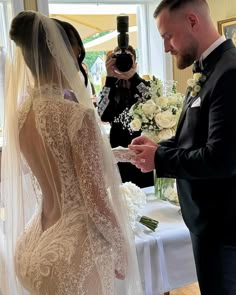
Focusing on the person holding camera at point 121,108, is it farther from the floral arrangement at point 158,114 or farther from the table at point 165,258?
the table at point 165,258

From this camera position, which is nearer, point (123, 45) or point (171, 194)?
point (171, 194)

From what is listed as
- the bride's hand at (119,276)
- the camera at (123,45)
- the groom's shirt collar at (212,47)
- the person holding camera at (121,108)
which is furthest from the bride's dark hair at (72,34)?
the person holding camera at (121,108)

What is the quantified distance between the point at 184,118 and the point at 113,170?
32cm

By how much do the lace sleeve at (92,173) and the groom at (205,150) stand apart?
0.80ft

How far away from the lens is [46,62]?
1.13 meters

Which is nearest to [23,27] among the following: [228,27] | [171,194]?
[171,194]

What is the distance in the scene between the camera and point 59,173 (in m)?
1.09

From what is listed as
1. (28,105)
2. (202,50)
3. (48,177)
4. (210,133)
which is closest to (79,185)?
(48,177)

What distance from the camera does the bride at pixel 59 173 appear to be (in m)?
1.07

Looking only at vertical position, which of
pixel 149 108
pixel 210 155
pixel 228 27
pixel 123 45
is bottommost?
pixel 210 155

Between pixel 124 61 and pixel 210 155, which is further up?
pixel 124 61

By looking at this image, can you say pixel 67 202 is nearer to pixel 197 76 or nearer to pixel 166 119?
pixel 197 76

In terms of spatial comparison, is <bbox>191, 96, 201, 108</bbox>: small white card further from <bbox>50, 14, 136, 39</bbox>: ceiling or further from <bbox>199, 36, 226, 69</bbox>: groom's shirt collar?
<bbox>50, 14, 136, 39</bbox>: ceiling

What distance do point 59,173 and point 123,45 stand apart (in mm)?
1174
